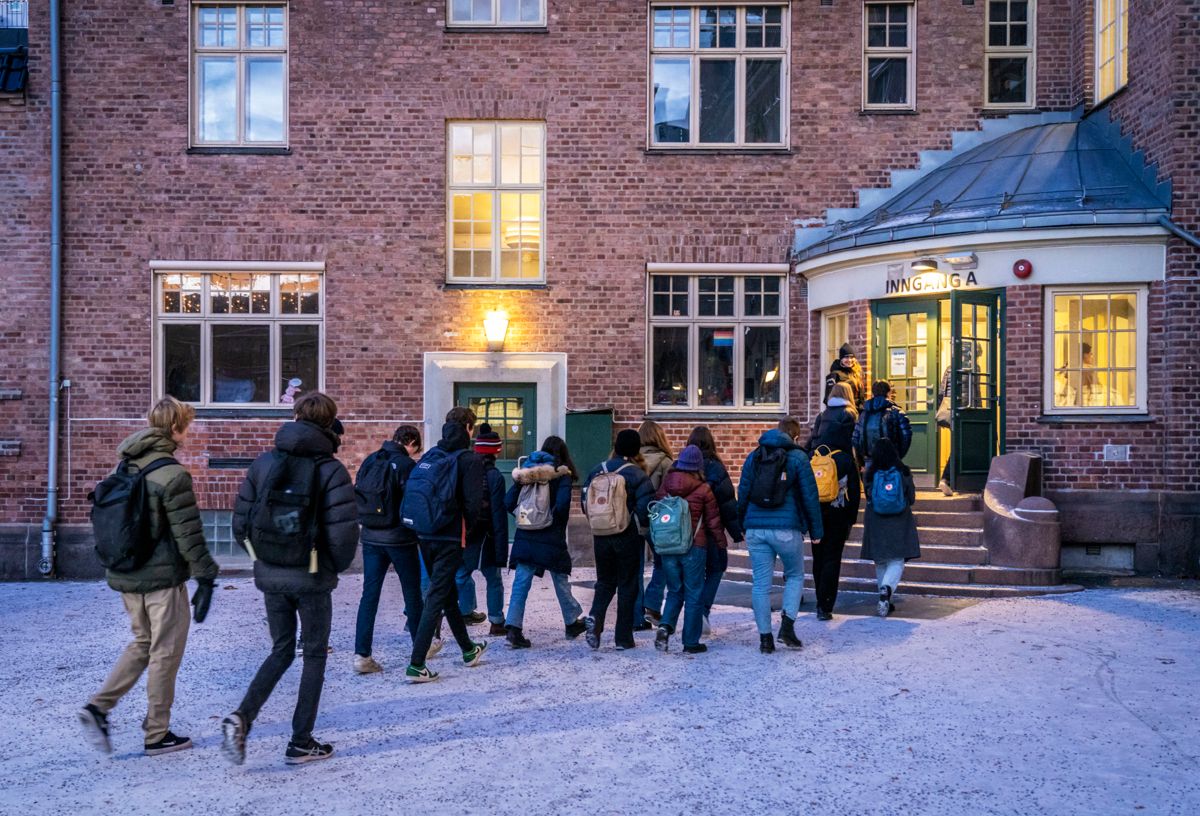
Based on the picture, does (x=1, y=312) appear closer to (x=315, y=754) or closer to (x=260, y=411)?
(x=260, y=411)

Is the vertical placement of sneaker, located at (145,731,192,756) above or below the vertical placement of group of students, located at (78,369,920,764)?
below

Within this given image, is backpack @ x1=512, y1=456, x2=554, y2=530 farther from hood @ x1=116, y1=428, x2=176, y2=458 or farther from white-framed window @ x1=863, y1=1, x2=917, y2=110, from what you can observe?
white-framed window @ x1=863, y1=1, x2=917, y2=110

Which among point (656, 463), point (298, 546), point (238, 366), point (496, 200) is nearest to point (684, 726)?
point (298, 546)

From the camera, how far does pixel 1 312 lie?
1541 cm

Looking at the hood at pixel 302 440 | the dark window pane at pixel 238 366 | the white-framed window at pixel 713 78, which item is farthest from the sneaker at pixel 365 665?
the white-framed window at pixel 713 78

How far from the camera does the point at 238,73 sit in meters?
15.7

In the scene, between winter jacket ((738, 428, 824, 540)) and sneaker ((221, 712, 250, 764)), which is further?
winter jacket ((738, 428, 824, 540))

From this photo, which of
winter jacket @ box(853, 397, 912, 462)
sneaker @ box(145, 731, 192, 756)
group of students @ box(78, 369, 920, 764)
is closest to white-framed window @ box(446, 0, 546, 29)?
group of students @ box(78, 369, 920, 764)

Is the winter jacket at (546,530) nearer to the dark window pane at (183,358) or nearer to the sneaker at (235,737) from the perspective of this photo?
the sneaker at (235,737)

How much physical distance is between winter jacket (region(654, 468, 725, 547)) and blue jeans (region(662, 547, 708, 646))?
104mm

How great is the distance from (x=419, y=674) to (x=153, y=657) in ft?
6.87

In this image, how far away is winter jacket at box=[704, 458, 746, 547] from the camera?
951 cm

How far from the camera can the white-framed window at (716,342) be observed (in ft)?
51.5

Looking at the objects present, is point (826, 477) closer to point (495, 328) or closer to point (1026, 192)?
point (1026, 192)
